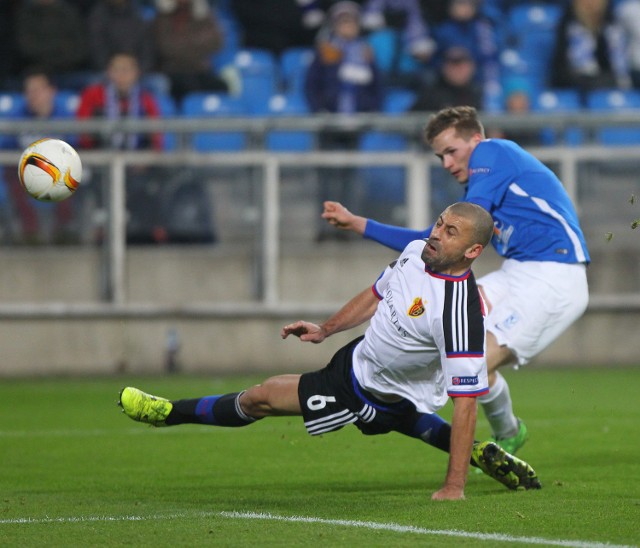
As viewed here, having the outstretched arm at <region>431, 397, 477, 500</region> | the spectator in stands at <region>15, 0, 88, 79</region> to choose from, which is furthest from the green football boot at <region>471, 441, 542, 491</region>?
the spectator in stands at <region>15, 0, 88, 79</region>

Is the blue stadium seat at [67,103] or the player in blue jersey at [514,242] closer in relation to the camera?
the player in blue jersey at [514,242]

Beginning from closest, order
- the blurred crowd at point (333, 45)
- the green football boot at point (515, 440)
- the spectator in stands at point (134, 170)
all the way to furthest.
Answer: the green football boot at point (515, 440) → the spectator in stands at point (134, 170) → the blurred crowd at point (333, 45)

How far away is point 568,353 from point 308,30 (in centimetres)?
547

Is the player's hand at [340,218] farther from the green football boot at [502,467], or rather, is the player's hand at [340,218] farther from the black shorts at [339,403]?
the green football boot at [502,467]

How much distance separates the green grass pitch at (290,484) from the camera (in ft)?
17.4

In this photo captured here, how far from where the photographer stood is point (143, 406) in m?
6.61

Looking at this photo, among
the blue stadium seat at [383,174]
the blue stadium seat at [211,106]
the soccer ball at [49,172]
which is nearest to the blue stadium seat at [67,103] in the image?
the blue stadium seat at [211,106]

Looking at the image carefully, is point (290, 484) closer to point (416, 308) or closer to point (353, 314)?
point (353, 314)

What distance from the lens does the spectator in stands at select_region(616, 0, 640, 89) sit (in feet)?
55.7

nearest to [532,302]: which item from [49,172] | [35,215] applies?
[49,172]

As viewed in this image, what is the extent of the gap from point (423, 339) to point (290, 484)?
4.40 feet

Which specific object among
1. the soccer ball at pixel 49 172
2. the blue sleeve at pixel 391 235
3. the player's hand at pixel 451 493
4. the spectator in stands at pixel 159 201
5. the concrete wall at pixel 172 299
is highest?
the soccer ball at pixel 49 172

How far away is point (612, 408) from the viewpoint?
10938 millimetres

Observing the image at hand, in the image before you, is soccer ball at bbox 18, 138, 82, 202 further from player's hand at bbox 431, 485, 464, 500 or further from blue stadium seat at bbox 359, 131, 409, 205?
blue stadium seat at bbox 359, 131, 409, 205
